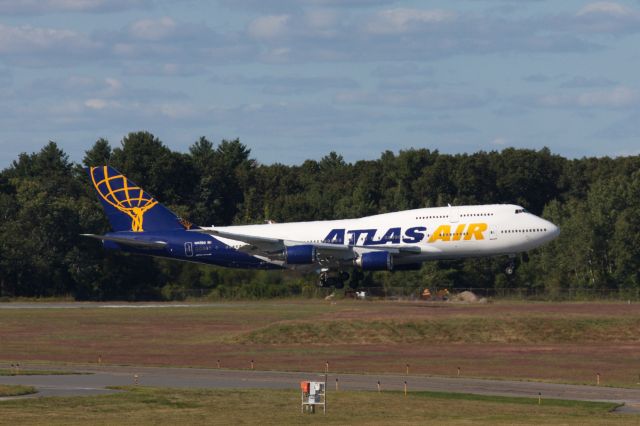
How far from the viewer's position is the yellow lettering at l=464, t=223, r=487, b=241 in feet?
256

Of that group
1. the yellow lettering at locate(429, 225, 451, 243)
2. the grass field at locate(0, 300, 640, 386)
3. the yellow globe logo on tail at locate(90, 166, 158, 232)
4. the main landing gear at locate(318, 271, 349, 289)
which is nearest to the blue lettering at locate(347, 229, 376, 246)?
the main landing gear at locate(318, 271, 349, 289)

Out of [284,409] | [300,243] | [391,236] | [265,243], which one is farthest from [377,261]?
[284,409]

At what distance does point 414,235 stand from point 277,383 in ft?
110

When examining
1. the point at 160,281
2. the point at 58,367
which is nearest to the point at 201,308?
the point at 160,281

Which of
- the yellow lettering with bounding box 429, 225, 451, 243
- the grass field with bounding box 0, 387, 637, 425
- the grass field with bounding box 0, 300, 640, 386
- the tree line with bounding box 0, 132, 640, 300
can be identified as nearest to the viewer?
the grass field with bounding box 0, 387, 637, 425

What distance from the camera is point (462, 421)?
3731 cm

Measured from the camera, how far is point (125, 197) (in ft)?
290

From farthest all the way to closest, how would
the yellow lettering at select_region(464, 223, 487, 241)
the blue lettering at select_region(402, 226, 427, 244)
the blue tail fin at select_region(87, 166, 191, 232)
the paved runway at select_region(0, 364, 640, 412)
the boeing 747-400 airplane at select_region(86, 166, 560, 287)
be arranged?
the blue tail fin at select_region(87, 166, 191, 232)
the blue lettering at select_region(402, 226, 427, 244)
the boeing 747-400 airplane at select_region(86, 166, 560, 287)
the yellow lettering at select_region(464, 223, 487, 241)
the paved runway at select_region(0, 364, 640, 412)

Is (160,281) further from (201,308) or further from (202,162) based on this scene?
(202,162)

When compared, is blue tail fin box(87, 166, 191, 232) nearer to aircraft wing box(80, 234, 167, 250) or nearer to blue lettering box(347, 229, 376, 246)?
aircraft wing box(80, 234, 167, 250)

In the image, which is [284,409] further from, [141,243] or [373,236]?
[141,243]

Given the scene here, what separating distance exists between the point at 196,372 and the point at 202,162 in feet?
339

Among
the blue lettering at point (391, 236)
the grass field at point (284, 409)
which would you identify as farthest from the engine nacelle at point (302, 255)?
the grass field at point (284, 409)

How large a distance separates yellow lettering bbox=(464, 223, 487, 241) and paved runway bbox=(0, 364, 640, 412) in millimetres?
28028
